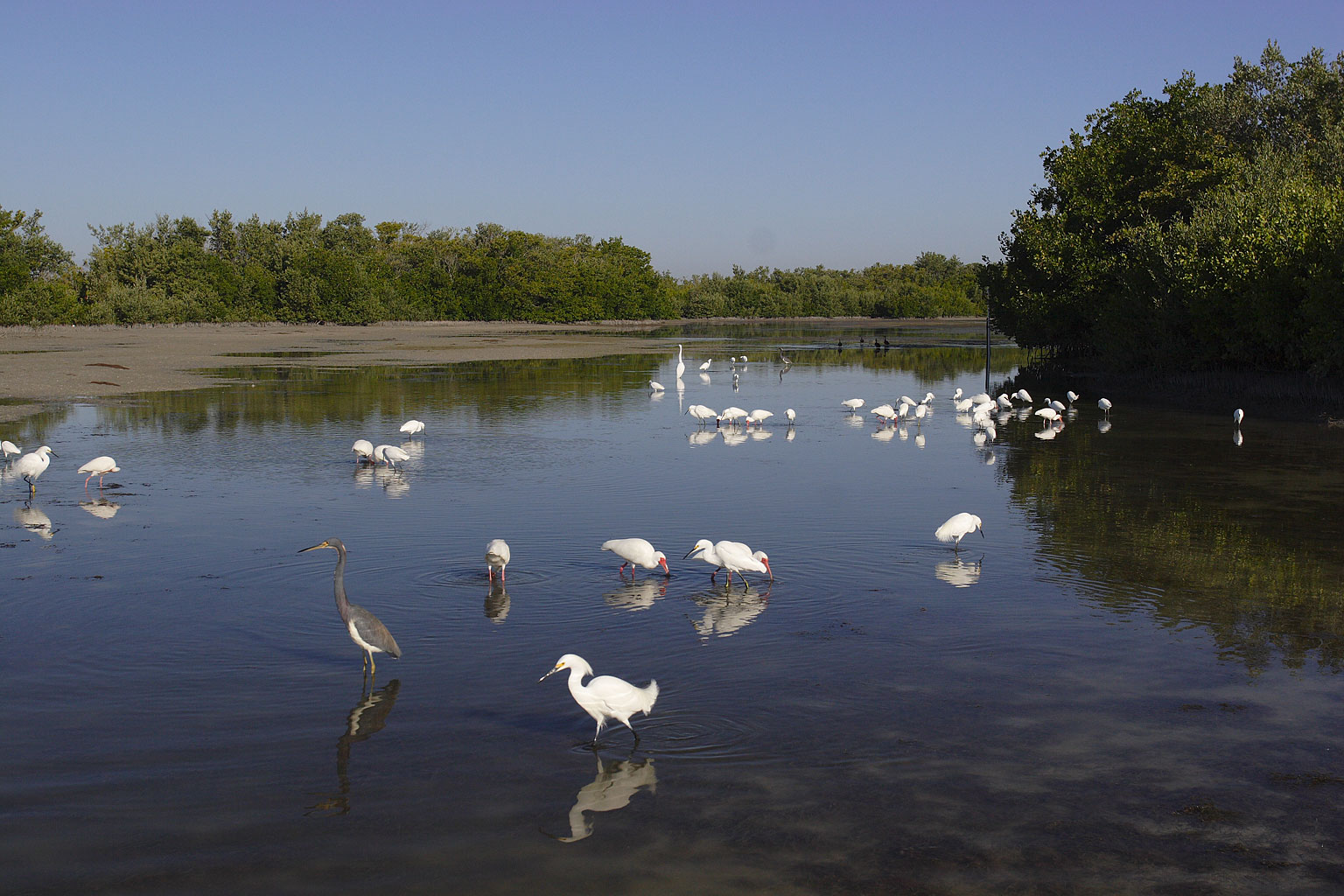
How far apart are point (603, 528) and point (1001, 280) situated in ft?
168

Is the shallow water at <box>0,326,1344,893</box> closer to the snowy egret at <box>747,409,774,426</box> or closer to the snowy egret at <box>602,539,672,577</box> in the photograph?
the snowy egret at <box>602,539,672,577</box>

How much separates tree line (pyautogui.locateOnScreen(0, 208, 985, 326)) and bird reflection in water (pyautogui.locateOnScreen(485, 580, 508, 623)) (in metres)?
61.2

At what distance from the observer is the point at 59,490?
17656 mm

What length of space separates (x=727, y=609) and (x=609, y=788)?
4377 mm

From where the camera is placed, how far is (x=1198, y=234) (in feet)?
129

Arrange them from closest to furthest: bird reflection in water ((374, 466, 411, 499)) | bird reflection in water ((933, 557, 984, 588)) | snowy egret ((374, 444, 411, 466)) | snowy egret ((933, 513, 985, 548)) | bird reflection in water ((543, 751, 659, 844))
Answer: bird reflection in water ((543, 751, 659, 844)) < bird reflection in water ((933, 557, 984, 588)) < snowy egret ((933, 513, 985, 548)) < bird reflection in water ((374, 466, 411, 499)) < snowy egret ((374, 444, 411, 466))

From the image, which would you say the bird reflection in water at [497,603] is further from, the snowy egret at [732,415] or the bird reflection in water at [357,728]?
the snowy egret at [732,415]

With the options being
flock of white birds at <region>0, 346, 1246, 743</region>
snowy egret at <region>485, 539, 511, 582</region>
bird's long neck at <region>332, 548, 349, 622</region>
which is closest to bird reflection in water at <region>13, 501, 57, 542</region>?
flock of white birds at <region>0, 346, 1246, 743</region>

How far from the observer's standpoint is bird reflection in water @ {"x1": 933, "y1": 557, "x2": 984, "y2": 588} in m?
12.4

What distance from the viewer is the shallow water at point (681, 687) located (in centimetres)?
629

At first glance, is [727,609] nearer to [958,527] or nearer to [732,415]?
[958,527]

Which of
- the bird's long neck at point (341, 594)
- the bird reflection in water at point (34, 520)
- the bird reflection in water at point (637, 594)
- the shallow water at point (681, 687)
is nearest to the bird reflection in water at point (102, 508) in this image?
the shallow water at point (681, 687)

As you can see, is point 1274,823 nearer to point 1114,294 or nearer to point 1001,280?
point 1114,294

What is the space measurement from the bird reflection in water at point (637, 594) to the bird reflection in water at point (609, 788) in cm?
379
